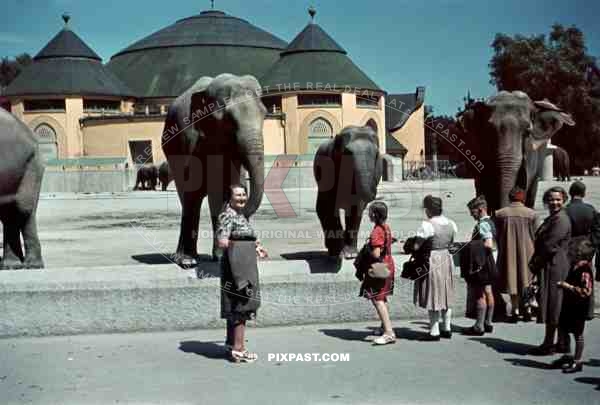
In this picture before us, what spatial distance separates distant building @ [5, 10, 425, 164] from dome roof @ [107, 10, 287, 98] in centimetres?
14

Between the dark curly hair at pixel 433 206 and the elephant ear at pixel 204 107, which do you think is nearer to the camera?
the dark curly hair at pixel 433 206

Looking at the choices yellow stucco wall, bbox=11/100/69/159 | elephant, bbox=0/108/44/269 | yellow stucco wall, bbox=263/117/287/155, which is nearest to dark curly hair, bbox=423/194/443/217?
elephant, bbox=0/108/44/269

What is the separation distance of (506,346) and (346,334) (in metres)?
1.52

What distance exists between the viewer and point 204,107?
8586mm

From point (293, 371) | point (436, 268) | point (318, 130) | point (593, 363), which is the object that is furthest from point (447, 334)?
point (318, 130)

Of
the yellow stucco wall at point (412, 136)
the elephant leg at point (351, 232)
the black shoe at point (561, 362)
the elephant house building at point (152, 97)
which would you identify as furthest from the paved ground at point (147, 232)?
the yellow stucco wall at point (412, 136)

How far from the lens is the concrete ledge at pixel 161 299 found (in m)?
7.43

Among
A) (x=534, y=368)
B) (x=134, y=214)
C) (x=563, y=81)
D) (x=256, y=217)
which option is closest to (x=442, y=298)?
(x=534, y=368)

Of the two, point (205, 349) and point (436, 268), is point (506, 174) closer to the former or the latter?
point (436, 268)

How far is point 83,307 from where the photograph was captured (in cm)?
749

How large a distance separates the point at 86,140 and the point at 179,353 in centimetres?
5765

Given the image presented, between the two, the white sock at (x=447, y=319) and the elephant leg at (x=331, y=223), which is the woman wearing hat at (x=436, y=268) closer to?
the white sock at (x=447, y=319)

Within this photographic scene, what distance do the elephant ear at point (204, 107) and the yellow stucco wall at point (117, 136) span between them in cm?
5109

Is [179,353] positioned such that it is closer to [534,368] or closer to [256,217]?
[534,368]
